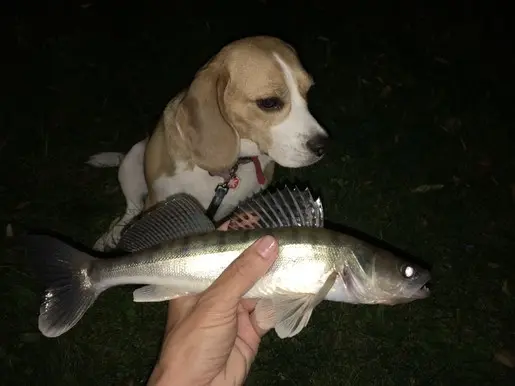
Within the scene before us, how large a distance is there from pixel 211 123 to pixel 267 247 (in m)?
1.41

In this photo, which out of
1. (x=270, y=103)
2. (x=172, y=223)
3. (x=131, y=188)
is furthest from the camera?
(x=131, y=188)

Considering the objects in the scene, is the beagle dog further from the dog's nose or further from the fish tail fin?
the fish tail fin

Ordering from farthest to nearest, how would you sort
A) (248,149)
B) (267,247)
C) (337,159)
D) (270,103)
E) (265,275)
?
(337,159) < (248,149) < (270,103) < (265,275) < (267,247)

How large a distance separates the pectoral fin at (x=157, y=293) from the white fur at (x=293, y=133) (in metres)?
1.28

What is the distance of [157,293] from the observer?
244 cm

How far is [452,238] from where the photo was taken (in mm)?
4707

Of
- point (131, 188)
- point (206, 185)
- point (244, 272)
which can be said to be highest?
point (244, 272)

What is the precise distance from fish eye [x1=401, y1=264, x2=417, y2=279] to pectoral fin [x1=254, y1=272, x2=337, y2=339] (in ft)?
0.87

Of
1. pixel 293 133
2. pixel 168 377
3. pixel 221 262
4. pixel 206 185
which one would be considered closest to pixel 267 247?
pixel 221 262

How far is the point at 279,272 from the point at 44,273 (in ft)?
3.40

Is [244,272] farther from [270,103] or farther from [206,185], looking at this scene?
[206,185]

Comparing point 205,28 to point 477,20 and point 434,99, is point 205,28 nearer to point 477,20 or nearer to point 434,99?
point 434,99

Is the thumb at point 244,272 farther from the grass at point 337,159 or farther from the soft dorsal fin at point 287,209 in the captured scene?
the grass at point 337,159

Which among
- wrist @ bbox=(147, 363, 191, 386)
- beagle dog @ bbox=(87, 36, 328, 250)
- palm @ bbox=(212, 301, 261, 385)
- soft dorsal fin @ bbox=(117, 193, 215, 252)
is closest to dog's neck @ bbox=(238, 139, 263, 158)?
beagle dog @ bbox=(87, 36, 328, 250)
